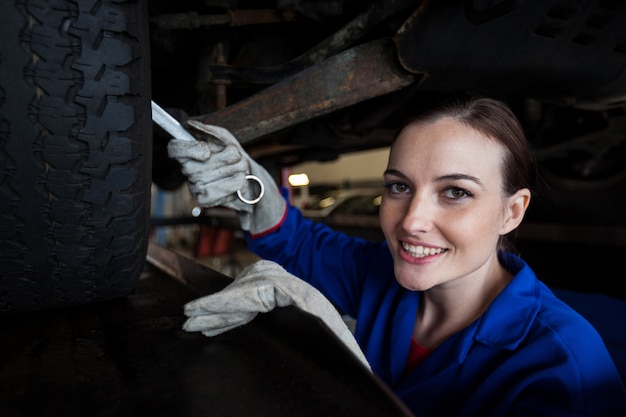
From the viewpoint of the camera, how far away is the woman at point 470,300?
22.7 inches

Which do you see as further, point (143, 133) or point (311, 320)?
point (143, 133)

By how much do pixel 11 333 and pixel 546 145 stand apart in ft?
5.34

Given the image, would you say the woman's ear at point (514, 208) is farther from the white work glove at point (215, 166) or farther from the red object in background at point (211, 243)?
the red object in background at point (211, 243)

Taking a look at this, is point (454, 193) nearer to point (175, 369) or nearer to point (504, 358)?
point (504, 358)

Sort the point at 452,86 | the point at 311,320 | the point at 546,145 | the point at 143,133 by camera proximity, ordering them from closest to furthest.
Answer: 1. the point at 311,320
2. the point at 143,133
3. the point at 452,86
4. the point at 546,145

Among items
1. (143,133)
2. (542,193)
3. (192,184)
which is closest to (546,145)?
(542,193)

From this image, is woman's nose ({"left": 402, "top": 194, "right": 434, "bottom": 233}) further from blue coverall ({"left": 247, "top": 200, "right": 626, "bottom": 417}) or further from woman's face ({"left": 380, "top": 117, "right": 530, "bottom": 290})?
blue coverall ({"left": 247, "top": 200, "right": 626, "bottom": 417})

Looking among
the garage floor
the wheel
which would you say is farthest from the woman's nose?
the wheel

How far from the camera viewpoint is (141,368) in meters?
0.49

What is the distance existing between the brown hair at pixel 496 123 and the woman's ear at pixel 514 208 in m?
0.01

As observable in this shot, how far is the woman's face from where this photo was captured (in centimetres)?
67

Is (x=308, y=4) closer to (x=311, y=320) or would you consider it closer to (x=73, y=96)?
(x=73, y=96)

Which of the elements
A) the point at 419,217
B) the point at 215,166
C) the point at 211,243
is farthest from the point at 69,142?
the point at 211,243

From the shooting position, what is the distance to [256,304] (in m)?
0.55
